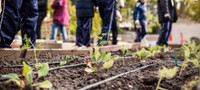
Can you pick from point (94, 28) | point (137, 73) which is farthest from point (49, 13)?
point (137, 73)

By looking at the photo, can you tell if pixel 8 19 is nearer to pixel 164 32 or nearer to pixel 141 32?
pixel 164 32

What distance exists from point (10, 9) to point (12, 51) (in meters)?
0.60

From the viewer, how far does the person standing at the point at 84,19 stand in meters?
4.16

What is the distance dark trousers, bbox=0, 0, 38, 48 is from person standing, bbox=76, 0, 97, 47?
119cm

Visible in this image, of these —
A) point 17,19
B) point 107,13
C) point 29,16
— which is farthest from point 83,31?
point 17,19

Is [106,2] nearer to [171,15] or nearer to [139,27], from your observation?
[171,15]

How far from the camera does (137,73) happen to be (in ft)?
6.65

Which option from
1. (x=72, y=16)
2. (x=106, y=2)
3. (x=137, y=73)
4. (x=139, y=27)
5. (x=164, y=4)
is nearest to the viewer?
(x=137, y=73)

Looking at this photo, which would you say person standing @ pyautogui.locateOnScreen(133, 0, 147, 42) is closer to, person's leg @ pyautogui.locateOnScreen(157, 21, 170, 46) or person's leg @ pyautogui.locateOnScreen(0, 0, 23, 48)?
person's leg @ pyautogui.locateOnScreen(157, 21, 170, 46)

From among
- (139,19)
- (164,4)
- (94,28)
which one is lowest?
(94,28)

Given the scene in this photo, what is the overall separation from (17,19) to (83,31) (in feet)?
5.03

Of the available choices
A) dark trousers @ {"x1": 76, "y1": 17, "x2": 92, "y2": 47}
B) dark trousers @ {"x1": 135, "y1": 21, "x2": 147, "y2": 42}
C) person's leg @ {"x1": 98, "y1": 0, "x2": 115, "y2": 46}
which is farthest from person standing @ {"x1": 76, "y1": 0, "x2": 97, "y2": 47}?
dark trousers @ {"x1": 135, "y1": 21, "x2": 147, "y2": 42}

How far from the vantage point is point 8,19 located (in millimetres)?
2855

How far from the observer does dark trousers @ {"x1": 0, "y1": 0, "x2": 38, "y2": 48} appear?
111 inches
